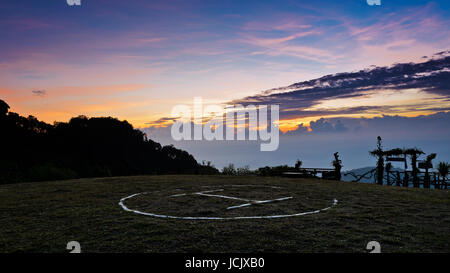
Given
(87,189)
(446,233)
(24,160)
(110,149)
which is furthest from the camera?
(110,149)

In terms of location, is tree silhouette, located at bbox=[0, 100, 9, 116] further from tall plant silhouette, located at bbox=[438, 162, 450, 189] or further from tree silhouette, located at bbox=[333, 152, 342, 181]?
tall plant silhouette, located at bbox=[438, 162, 450, 189]

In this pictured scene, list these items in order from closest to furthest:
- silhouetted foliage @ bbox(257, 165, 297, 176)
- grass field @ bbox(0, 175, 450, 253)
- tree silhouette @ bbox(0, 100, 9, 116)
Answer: grass field @ bbox(0, 175, 450, 253) < silhouetted foliage @ bbox(257, 165, 297, 176) < tree silhouette @ bbox(0, 100, 9, 116)

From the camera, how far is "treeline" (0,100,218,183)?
1092 inches

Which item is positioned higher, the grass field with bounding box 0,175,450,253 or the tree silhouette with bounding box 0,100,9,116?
the tree silhouette with bounding box 0,100,9,116

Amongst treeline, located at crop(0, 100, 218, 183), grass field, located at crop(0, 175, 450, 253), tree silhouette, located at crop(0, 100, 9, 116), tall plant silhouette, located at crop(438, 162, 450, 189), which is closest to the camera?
grass field, located at crop(0, 175, 450, 253)

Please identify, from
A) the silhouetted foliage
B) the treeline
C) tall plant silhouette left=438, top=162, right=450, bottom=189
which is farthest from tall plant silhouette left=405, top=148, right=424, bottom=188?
the treeline

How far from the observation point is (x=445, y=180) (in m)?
18.4

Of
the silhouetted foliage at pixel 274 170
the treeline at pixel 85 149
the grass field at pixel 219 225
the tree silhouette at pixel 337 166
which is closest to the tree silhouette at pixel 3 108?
the treeline at pixel 85 149

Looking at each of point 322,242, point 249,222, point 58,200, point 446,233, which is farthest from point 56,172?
point 446,233

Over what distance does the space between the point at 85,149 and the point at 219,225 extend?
32412 millimetres

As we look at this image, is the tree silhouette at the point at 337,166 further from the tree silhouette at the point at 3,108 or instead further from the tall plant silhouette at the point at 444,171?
the tree silhouette at the point at 3,108

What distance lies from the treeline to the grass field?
13.1m
